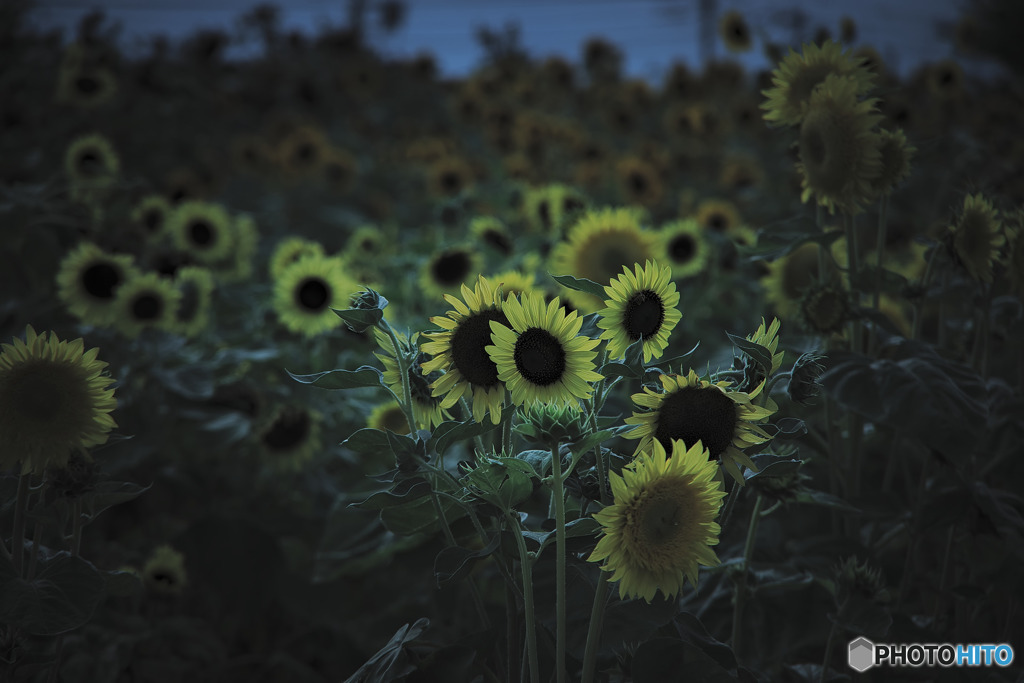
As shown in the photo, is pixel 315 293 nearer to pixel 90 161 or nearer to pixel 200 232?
pixel 200 232

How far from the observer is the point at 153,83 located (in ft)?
9.76

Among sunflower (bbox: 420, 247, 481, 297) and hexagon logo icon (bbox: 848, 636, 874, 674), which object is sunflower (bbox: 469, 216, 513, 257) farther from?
hexagon logo icon (bbox: 848, 636, 874, 674)

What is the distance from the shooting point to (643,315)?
0.78 meters

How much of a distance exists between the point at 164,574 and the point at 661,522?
1.00 meters

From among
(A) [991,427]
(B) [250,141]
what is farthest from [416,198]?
(A) [991,427]

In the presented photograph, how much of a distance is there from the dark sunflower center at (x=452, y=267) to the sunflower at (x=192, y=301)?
493 mm

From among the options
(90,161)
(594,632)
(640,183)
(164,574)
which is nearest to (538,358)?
(594,632)

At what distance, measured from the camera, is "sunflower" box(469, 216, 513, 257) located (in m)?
1.98

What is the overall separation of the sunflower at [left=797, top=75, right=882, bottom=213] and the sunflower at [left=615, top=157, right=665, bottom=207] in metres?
1.49

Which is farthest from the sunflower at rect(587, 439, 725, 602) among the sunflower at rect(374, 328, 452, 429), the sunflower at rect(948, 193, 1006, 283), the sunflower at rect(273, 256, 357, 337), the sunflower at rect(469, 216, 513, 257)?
the sunflower at rect(469, 216, 513, 257)

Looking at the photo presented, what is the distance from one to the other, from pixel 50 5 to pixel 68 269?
285 centimetres

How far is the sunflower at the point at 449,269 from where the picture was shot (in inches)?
69.6

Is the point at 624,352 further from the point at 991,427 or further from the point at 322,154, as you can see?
the point at 322,154

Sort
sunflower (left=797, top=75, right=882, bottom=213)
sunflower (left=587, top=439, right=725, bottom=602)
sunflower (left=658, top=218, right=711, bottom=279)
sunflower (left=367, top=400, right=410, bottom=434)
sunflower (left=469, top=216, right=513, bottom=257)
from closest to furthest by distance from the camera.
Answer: sunflower (left=587, top=439, right=725, bottom=602) → sunflower (left=797, top=75, right=882, bottom=213) → sunflower (left=367, top=400, right=410, bottom=434) → sunflower (left=658, top=218, right=711, bottom=279) → sunflower (left=469, top=216, right=513, bottom=257)
